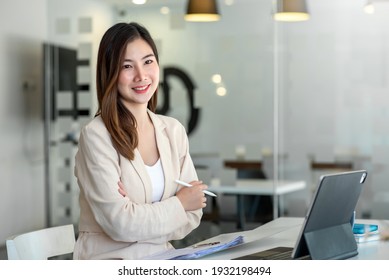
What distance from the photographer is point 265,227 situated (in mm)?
2678

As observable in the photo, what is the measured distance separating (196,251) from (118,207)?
28 cm

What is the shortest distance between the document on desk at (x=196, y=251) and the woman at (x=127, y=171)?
0.30 feet

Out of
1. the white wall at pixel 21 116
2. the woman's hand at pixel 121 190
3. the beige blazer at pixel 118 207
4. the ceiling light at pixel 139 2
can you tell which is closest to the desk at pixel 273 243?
the beige blazer at pixel 118 207

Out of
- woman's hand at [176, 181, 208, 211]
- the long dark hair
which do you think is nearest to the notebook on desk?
woman's hand at [176, 181, 208, 211]

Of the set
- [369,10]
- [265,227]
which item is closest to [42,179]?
[369,10]

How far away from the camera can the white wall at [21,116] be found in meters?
5.78

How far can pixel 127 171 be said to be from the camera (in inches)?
91.5

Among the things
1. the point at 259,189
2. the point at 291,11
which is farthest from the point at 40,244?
the point at 291,11

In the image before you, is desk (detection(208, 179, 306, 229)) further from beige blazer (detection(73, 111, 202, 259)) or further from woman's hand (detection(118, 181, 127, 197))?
woman's hand (detection(118, 181, 127, 197))

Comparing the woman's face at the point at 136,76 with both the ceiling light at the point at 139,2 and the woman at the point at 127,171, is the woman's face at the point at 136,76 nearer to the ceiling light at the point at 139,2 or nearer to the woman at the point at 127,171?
the woman at the point at 127,171

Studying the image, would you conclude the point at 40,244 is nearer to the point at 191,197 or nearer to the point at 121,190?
the point at 121,190
